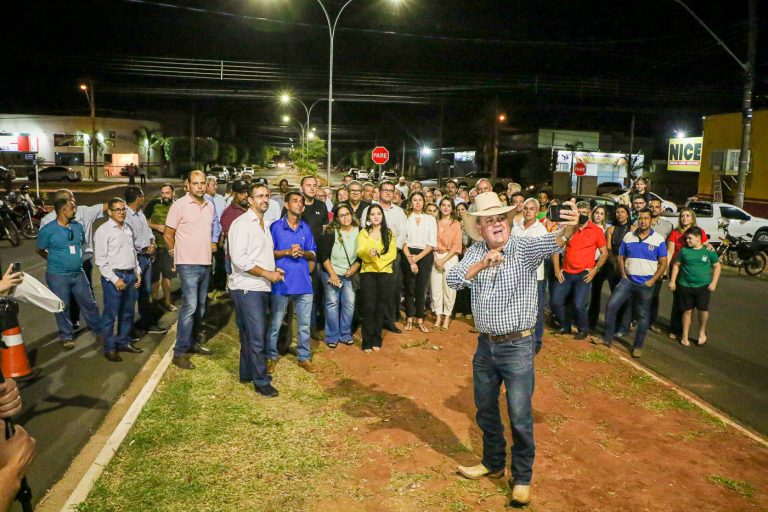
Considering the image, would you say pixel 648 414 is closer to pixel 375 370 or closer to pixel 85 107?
pixel 375 370

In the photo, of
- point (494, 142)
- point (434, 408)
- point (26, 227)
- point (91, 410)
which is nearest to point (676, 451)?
point (434, 408)

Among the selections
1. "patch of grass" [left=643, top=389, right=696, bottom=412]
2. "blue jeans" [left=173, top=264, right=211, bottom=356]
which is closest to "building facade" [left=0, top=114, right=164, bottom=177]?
"blue jeans" [left=173, top=264, right=211, bottom=356]

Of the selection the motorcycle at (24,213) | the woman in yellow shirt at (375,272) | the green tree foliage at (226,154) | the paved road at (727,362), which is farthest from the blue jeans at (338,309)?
the green tree foliage at (226,154)

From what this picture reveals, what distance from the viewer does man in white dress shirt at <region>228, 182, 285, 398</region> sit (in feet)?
19.7

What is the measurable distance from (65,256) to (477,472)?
5559 mm

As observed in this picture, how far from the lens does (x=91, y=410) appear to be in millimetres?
5781

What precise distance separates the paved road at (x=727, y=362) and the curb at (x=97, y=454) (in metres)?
5.92

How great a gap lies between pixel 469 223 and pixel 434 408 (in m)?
2.23

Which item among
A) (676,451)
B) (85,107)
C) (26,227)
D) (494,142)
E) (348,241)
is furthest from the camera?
(85,107)

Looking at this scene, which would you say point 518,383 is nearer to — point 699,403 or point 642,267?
point 699,403

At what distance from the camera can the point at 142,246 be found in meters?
8.27

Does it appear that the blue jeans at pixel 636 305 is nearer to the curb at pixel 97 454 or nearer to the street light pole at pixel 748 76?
the curb at pixel 97 454

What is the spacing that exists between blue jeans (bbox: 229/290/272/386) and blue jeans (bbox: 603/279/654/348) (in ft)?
16.1

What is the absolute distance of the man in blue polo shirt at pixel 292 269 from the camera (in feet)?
21.9
